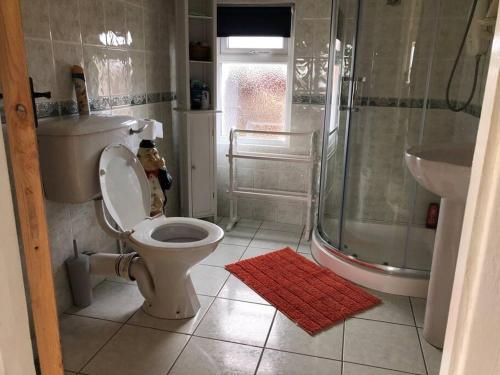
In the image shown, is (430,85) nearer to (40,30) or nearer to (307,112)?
(307,112)

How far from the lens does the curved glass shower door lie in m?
2.58

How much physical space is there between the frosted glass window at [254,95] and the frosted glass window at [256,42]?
13 centimetres

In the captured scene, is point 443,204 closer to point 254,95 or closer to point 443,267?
point 443,267

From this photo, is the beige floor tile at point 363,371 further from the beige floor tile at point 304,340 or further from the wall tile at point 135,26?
the wall tile at point 135,26

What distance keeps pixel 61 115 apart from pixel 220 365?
132cm

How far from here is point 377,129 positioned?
2.82 m

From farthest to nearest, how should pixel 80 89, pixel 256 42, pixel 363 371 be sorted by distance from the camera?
pixel 256 42 → pixel 80 89 → pixel 363 371

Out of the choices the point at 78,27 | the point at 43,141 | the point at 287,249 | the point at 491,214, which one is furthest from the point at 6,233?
the point at 287,249

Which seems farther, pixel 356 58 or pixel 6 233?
pixel 356 58

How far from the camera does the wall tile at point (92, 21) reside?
2016 millimetres

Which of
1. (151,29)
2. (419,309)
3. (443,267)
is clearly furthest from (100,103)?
(419,309)

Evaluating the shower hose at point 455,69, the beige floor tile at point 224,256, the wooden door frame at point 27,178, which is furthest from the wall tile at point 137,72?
the shower hose at point 455,69

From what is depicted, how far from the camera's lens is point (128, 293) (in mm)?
2262

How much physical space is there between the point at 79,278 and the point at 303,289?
117 centimetres
